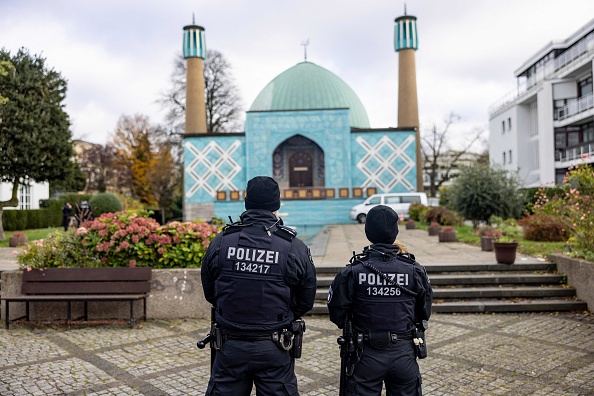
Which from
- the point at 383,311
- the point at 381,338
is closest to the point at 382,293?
the point at 383,311

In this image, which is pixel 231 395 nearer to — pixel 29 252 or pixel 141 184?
pixel 29 252

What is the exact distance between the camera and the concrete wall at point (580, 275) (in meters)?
7.98

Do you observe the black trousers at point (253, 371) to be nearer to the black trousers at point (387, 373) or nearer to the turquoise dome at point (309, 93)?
the black trousers at point (387, 373)

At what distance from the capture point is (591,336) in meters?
6.66

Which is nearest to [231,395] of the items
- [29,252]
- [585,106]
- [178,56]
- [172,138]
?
[29,252]

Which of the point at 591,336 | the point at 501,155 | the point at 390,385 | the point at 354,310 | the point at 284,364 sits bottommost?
the point at 591,336

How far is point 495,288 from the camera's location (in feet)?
29.1

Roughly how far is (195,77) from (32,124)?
18.1 metres

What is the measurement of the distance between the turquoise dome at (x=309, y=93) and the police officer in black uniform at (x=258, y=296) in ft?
119

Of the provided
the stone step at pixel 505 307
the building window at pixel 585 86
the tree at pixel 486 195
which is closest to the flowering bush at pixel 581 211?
the stone step at pixel 505 307

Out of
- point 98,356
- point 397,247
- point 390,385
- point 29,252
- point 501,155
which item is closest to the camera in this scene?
point 390,385

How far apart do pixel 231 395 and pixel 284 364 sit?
1.26 feet

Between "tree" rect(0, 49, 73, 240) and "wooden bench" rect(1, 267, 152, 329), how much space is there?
559 inches

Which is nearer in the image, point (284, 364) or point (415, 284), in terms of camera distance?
point (284, 364)
